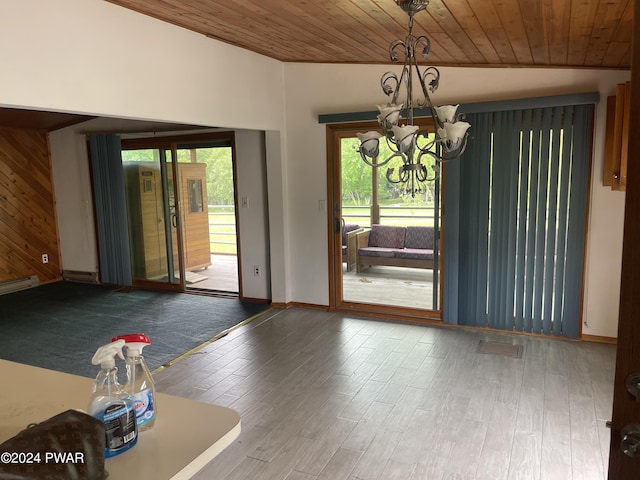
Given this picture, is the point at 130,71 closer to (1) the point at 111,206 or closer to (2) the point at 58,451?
(2) the point at 58,451

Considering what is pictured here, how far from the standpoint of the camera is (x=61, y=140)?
6.84 m

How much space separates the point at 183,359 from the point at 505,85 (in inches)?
148

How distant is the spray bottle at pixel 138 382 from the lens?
3.84 feet

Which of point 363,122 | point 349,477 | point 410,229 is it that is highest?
point 363,122

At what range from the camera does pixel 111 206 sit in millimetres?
6547

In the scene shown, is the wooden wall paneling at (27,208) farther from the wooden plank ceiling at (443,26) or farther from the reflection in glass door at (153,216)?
the wooden plank ceiling at (443,26)

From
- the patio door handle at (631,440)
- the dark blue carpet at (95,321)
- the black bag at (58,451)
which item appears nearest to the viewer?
the black bag at (58,451)

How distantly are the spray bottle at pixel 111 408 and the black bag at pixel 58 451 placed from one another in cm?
11

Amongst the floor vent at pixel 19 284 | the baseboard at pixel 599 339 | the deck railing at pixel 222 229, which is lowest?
the baseboard at pixel 599 339

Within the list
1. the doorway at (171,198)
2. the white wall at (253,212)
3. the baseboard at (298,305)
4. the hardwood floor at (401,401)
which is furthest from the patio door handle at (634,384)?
the doorway at (171,198)

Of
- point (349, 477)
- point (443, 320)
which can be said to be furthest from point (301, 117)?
point (349, 477)

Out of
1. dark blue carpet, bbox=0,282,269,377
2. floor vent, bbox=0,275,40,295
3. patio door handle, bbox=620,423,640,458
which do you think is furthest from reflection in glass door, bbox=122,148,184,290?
patio door handle, bbox=620,423,640,458

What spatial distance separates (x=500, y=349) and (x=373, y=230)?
1776 mm

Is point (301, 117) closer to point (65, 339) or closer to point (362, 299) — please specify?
point (362, 299)
